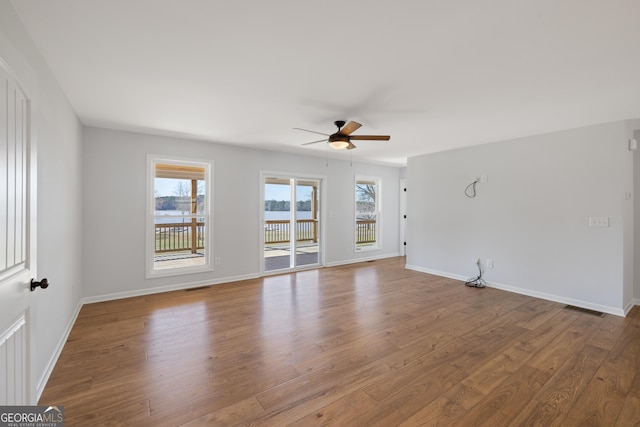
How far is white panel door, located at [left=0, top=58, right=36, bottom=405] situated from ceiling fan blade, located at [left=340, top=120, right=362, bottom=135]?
256cm

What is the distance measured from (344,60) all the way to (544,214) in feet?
12.4

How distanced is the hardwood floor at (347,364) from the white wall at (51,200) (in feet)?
0.98

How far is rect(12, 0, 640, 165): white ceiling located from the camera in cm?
164

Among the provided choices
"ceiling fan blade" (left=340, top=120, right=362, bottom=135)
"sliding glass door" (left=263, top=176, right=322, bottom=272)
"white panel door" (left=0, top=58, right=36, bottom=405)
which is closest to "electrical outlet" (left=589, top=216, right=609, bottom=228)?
"ceiling fan blade" (left=340, top=120, right=362, bottom=135)

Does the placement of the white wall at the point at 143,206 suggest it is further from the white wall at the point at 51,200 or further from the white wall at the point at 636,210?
the white wall at the point at 636,210

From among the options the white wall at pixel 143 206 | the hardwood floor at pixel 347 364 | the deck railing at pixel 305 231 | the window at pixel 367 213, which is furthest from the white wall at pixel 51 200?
the window at pixel 367 213

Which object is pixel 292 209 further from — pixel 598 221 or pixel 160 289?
pixel 598 221

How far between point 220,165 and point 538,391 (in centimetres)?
487

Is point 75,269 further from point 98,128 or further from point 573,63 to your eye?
point 573,63

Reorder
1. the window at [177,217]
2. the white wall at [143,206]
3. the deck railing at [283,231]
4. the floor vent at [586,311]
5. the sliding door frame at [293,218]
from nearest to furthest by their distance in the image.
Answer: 1. the floor vent at [586,311]
2. the white wall at [143,206]
3. the window at [177,217]
4. the sliding door frame at [293,218]
5. the deck railing at [283,231]

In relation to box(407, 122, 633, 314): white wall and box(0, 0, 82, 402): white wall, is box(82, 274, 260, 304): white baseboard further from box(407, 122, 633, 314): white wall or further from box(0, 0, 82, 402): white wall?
box(407, 122, 633, 314): white wall

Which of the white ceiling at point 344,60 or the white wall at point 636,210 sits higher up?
the white ceiling at point 344,60

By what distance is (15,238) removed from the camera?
128 cm

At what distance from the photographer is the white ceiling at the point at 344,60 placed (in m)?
1.64
